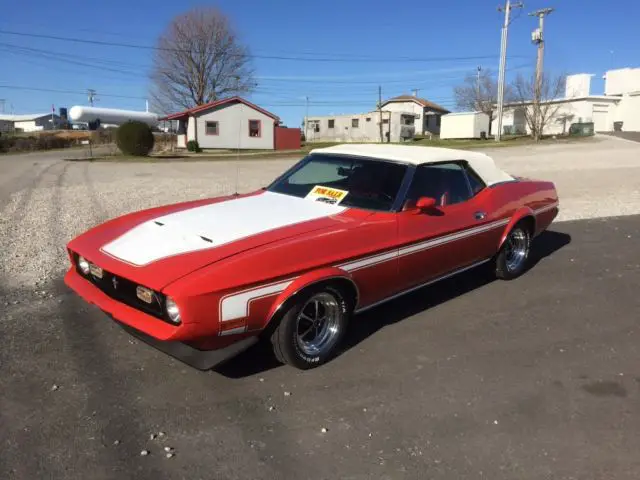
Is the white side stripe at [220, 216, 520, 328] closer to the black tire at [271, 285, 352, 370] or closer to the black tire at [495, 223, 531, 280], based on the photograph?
the black tire at [271, 285, 352, 370]

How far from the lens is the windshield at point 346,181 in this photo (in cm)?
395

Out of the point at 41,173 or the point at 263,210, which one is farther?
the point at 41,173

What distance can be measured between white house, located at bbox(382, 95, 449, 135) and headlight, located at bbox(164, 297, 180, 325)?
62163 mm

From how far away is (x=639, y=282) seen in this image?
519cm

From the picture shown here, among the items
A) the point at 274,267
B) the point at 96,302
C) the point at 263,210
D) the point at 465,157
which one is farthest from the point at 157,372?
the point at 465,157

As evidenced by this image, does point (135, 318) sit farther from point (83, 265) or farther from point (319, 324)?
point (319, 324)

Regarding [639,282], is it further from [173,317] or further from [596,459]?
[173,317]

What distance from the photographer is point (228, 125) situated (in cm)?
3581

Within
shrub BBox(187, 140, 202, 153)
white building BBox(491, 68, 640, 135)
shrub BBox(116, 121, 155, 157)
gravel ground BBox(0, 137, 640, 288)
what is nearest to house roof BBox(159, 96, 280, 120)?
shrub BBox(187, 140, 202, 153)

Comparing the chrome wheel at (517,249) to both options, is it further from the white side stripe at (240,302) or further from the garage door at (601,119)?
the garage door at (601,119)

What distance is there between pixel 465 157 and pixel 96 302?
3445 millimetres

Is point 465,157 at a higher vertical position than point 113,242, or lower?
higher

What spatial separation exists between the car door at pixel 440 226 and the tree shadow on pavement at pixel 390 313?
398mm

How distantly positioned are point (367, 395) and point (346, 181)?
1881 mm
